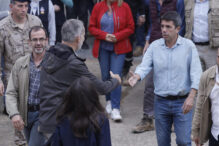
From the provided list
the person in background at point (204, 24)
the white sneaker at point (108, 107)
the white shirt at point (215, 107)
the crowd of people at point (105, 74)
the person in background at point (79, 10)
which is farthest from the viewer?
the person in background at point (79, 10)

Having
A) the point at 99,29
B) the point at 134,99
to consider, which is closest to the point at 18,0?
the point at 99,29

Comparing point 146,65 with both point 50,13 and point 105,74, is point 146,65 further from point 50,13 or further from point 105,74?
point 50,13

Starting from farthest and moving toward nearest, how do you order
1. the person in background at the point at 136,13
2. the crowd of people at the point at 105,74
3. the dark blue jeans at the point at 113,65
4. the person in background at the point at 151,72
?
the person in background at the point at 136,13, the dark blue jeans at the point at 113,65, the person in background at the point at 151,72, the crowd of people at the point at 105,74

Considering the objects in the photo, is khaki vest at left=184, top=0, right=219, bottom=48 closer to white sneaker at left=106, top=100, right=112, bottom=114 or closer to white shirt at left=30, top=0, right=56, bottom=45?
white sneaker at left=106, top=100, right=112, bottom=114

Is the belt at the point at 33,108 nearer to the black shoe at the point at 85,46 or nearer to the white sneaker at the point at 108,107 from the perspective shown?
the white sneaker at the point at 108,107

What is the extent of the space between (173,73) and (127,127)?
6.89 ft

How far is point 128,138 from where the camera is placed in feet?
21.2

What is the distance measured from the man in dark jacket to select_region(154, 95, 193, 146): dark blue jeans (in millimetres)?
901

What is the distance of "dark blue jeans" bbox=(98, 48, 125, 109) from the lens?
7012 millimetres

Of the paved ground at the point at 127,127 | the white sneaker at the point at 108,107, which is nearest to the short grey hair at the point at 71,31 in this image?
the paved ground at the point at 127,127

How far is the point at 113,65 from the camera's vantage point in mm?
7031

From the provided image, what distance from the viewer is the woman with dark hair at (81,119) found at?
10.5 ft

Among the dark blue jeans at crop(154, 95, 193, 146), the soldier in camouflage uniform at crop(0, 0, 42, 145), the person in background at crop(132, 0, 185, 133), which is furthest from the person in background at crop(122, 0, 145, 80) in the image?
the dark blue jeans at crop(154, 95, 193, 146)

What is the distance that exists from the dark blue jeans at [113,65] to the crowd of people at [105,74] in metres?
0.02
